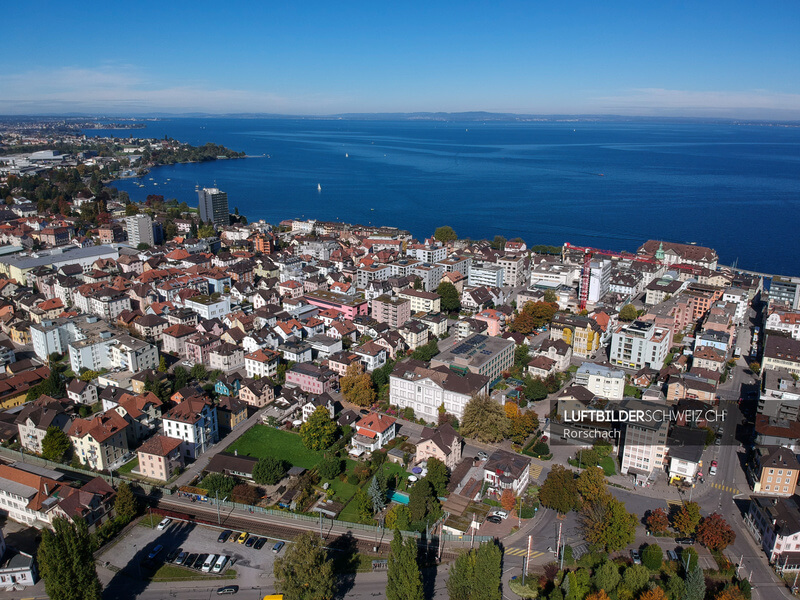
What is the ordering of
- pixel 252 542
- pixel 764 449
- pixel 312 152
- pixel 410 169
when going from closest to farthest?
pixel 252 542 → pixel 764 449 → pixel 410 169 → pixel 312 152

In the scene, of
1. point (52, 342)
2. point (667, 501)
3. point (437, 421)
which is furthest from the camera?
point (52, 342)

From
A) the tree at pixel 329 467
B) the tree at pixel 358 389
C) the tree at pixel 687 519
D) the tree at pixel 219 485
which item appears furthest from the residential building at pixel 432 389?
the tree at pixel 687 519

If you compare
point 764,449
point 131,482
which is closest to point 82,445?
point 131,482

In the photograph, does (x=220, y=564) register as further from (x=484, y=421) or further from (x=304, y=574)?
(x=484, y=421)

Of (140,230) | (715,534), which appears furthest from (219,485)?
(140,230)

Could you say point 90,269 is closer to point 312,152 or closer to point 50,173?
point 50,173

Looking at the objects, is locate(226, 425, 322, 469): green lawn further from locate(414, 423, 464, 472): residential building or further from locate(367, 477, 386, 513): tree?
locate(414, 423, 464, 472): residential building

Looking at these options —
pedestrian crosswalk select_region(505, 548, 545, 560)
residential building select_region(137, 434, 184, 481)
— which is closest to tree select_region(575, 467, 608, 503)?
pedestrian crosswalk select_region(505, 548, 545, 560)
